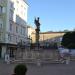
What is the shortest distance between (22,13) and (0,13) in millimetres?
11220

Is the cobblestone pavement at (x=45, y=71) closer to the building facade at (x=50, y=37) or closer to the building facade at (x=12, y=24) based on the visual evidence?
the building facade at (x=12, y=24)

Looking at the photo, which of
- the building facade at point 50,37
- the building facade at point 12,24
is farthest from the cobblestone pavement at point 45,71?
the building facade at point 50,37

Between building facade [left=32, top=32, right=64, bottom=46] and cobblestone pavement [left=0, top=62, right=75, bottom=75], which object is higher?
building facade [left=32, top=32, right=64, bottom=46]

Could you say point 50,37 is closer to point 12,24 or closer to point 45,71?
point 12,24

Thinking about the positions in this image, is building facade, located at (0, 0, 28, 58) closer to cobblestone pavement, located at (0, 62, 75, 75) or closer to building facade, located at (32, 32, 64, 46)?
building facade, located at (32, 32, 64, 46)

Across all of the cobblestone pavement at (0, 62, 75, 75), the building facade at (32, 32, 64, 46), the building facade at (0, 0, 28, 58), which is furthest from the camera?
the building facade at (32, 32, 64, 46)

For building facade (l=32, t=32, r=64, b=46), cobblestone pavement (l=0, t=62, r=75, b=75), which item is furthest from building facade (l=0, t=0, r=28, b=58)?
cobblestone pavement (l=0, t=62, r=75, b=75)

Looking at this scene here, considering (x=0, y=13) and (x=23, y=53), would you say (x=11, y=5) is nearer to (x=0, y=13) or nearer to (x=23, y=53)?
(x=0, y=13)

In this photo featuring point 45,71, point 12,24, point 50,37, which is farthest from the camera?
point 50,37

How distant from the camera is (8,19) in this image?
62781mm

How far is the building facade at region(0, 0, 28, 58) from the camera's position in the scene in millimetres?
61750

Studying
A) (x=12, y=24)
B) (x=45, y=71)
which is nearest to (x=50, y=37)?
(x=12, y=24)

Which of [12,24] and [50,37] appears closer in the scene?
[12,24]

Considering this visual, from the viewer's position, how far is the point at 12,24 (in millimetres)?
65625
